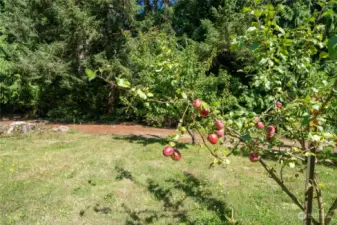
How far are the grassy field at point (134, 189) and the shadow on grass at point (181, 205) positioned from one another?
12mm

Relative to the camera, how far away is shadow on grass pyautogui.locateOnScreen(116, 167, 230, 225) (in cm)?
321

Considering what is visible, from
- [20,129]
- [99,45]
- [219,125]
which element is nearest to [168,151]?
[219,125]

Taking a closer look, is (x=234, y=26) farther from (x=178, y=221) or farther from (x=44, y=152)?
(x=178, y=221)

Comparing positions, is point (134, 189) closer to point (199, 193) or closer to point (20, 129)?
point (199, 193)

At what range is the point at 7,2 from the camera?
13.3 meters

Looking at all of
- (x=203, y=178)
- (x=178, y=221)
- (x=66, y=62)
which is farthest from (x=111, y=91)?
(x=178, y=221)

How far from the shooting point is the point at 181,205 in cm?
356

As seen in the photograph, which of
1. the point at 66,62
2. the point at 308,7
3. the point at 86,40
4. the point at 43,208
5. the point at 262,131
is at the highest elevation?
the point at 308,7

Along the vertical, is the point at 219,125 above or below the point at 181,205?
above

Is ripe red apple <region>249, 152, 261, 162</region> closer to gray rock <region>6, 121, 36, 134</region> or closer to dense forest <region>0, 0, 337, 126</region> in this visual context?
dense forest <region>0, 0, 337, 126</region>

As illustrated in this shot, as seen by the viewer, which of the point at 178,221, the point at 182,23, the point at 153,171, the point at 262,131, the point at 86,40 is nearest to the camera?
the point at 262,131

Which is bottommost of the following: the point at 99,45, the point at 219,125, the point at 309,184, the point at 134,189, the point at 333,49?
the point at 134,189

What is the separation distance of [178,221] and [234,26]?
8.26m

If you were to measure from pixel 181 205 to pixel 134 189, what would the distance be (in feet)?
2.86
